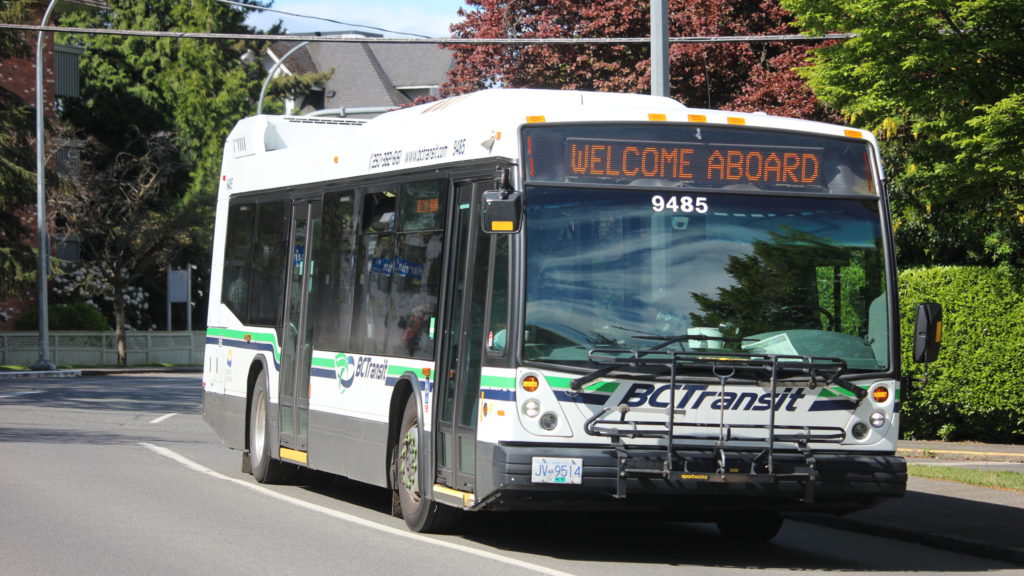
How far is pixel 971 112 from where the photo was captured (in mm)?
17188

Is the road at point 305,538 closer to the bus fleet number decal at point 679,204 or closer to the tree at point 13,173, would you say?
the bus fleet number decal at point 679,204

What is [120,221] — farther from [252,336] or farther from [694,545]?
[694,545]

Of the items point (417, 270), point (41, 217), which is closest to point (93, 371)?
point (41, 217)

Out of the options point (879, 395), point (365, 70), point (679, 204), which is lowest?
point (879, 395)

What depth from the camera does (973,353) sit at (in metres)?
20.4

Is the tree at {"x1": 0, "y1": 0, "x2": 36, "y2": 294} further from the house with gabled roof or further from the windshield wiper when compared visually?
the house with gabled roof

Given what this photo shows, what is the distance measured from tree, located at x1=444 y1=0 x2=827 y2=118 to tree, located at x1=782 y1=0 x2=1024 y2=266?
20.1ft

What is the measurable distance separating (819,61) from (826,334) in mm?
10176

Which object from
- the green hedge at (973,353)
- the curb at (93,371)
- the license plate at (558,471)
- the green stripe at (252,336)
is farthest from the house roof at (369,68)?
the license plate at (558,471)

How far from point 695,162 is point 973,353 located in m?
11.5

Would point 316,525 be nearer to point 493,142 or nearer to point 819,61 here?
point 493,142

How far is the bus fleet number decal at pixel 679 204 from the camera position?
10.0m

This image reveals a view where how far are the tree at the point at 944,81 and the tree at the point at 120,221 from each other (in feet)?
114

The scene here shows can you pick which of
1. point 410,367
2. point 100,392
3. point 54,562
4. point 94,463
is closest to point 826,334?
point 410,367
